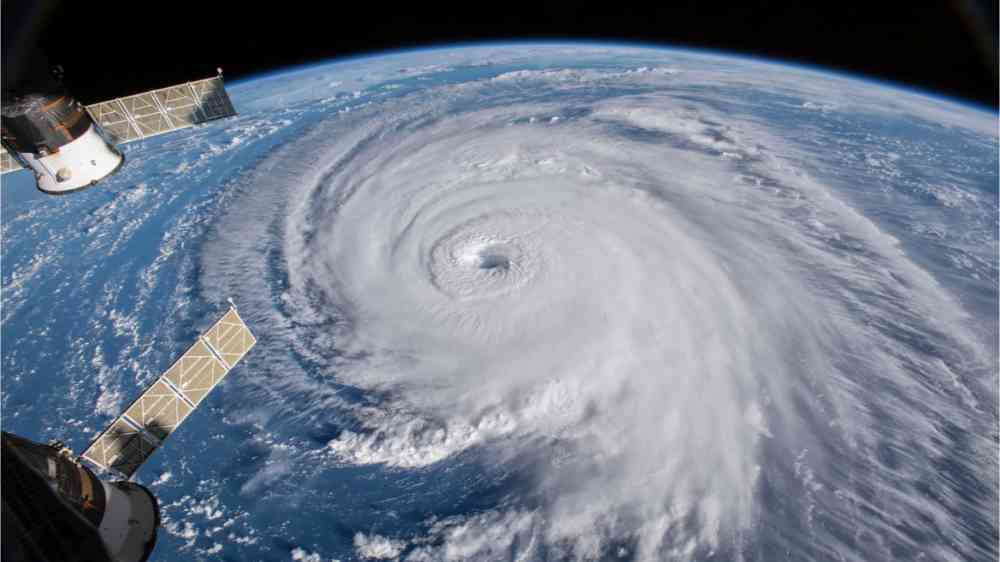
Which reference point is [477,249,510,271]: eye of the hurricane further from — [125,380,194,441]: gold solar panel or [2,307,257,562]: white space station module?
[125,380,194,441]: gold solar panel

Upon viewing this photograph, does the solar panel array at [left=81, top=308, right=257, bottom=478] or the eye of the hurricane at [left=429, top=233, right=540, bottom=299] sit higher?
the solar panel array at [left=81, top=308, right=257, bottom=478]

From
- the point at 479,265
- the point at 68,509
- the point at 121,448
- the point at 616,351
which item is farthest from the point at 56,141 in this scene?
the point at 616,351

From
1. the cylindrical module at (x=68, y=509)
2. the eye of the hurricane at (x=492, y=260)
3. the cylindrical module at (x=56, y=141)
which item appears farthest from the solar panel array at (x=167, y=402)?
the eye of the hurricane at (x=492, y=260)

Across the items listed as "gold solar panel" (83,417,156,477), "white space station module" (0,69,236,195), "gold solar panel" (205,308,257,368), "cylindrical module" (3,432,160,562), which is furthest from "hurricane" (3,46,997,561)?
"white space station module" (0,69,236,195)

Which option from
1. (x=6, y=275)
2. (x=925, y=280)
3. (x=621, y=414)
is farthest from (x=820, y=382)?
(x=6, y=275)

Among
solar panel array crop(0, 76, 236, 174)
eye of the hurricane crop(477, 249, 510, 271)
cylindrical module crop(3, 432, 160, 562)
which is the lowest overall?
eye of the hurricane crop(477, 249, 510, 271)
